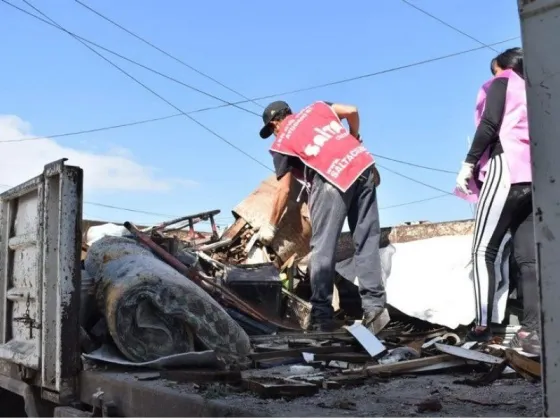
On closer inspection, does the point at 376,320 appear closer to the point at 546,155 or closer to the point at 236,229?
the point at 236,229

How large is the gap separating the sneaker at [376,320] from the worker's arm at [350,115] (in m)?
1.28

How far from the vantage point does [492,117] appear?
3.38 m

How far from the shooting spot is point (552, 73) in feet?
3.87

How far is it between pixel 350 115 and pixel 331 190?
63 centimetres

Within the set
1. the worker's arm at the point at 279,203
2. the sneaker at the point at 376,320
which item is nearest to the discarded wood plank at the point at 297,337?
the sneaker at the point at 376,320

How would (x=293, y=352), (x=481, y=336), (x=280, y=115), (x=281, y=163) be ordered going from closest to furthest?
1. (x=293, y=352)
2. (x=481, y=336)
3. (x=281, y=163)
4. (x=280, y=115)

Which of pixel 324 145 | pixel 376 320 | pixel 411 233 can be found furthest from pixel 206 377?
pixel 411 233

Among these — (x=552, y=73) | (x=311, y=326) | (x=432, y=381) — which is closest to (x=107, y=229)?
(x=311, y=326)

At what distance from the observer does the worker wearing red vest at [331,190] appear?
3.81 m

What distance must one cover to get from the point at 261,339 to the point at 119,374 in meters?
1.23

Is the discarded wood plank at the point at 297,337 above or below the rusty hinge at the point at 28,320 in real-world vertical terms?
below

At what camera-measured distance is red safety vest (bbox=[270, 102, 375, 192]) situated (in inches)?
155

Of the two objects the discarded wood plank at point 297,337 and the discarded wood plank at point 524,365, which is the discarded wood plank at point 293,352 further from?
the discarded wood plank at point 524,365

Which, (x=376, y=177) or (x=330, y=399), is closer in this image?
(x=330, y=399)
